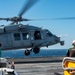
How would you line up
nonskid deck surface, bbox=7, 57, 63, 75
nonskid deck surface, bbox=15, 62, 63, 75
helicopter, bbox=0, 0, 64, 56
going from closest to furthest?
nonskid deck surface, bbox=15, 62, 63, 75, nonskid deck surface, bbox=7, 57, 63, 75, helicopter, bbox=0, 0, 64, 56

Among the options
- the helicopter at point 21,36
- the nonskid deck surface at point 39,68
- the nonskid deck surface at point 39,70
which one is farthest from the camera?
the helicopter at point 21,36

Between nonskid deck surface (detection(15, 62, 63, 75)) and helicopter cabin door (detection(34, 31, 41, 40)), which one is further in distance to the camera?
helicopter cabin door (detection(34, 31, 41, 40))

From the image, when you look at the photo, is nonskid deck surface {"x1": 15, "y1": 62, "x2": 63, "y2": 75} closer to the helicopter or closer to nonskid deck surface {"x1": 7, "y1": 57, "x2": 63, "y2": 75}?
nonskid deck surface {"x1": 7, "y1": 57, "x2": 63, "y2": 75}

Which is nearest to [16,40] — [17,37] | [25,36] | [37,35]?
[17,37]

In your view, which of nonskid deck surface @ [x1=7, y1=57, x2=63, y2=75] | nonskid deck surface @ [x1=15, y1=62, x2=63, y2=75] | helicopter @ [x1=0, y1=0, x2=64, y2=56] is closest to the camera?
nonskid deck surface @ [x1=15, y1=62, x2=63, y2=75]

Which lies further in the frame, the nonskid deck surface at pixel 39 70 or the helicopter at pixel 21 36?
the helicopter at pixel 21 36

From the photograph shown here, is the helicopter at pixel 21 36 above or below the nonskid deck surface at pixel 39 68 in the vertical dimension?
above

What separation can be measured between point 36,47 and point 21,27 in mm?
2417

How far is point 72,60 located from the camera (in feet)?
27.7

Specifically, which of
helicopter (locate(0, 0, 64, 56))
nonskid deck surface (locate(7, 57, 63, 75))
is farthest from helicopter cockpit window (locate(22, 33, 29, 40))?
nonskid deck surface (locate(7, 57, 63, 75))

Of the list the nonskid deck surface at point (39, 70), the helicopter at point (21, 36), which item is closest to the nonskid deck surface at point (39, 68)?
the nonskid deck surface at point (39, 70)

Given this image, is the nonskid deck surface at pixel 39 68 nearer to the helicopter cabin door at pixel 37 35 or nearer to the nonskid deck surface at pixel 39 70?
the nonskid deck surface at pixel 39 70

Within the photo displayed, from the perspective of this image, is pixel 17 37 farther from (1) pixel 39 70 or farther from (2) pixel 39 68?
(1) pixel 39 70

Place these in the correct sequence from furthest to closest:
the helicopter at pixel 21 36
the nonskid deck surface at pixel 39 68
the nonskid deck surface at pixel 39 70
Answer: the helicopter at pixel 21 36 < the nonskid deck surface at pixel 39 68 < the nonskid deck surface at pixel 39 70
